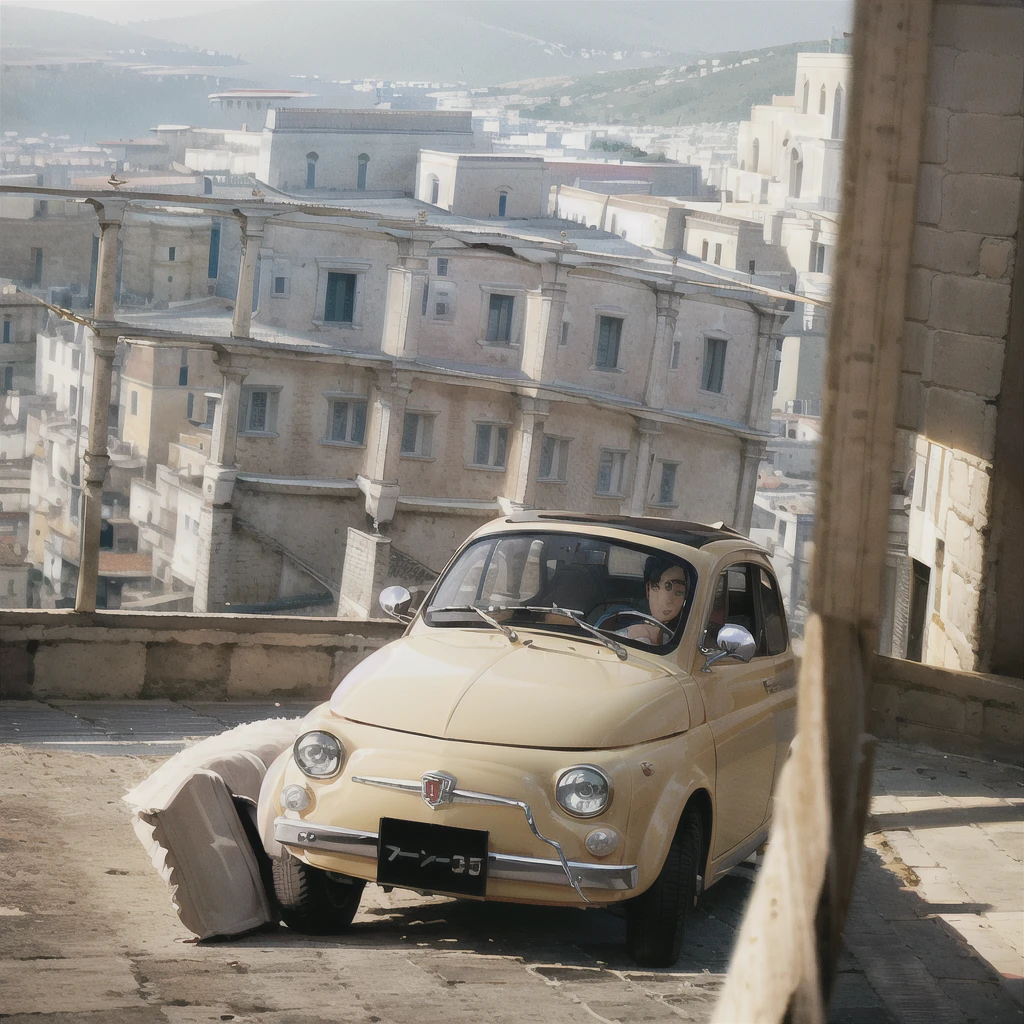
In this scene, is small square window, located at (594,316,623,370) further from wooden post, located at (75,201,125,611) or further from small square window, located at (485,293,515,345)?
wooden post, located at (75,201,125,611)

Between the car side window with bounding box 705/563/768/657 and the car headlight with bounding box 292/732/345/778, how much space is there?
156 centimetres

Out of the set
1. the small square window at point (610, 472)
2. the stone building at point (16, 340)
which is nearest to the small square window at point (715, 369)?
the small square window at point (610, 472)

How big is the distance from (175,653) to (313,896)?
11.8 ft

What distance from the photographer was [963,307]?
620cm

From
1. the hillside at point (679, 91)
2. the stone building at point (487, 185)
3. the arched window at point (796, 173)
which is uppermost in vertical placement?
the hillside at point (679, 91)

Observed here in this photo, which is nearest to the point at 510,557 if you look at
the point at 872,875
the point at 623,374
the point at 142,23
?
the point at 872,875

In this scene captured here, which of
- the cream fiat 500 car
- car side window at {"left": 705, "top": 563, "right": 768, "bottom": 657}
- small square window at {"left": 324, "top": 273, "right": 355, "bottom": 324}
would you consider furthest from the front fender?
small square window at {"left": 324, "top": 273, "right": 355, "bottom": 324}

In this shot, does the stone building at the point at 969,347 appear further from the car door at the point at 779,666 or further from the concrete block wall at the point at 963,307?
the car door at the point at 779,666

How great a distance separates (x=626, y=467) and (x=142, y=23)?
51165mm

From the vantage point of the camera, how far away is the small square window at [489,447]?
37.1 m

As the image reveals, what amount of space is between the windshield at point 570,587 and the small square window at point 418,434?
30.9m

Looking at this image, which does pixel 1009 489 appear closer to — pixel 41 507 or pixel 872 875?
pixel 872 875

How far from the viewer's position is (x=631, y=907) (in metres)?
4.68

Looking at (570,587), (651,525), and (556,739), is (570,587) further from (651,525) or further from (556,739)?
(556,739)
